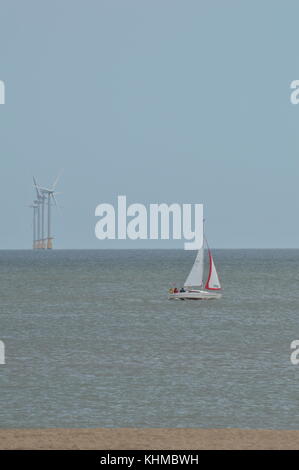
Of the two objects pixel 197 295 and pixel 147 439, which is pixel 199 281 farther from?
pixel 147 439

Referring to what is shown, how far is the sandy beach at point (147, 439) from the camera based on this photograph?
81.2ft

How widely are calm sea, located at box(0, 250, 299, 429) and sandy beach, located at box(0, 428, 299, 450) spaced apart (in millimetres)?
9449

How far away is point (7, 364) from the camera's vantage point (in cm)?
5694

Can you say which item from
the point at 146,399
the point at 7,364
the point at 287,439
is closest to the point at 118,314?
the point at 7,364

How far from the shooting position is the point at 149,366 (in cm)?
5703

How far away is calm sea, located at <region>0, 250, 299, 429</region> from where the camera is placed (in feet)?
129

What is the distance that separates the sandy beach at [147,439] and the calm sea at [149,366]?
31.0ft

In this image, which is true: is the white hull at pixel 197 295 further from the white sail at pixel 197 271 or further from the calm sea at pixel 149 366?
the calm sea at pixel 149 366

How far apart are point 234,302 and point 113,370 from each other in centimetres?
7528

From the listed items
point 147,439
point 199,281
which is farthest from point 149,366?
point 199,281

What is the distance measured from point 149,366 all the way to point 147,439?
31.0 m

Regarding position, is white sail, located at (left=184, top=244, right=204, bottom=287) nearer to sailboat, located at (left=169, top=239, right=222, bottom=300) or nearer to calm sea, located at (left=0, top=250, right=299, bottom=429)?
sailboat, located at (left=169, top=239, right=222, bottom=300)

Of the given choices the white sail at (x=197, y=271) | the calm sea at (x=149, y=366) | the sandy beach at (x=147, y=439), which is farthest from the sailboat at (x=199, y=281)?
the sandy beach at (x=147, y=439)
